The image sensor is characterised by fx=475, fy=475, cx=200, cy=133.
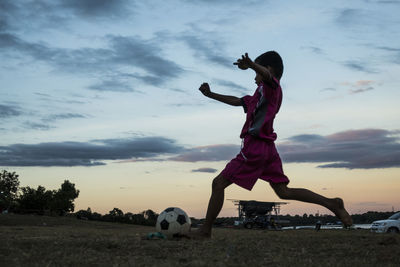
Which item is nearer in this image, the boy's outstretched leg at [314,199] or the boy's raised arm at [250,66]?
the boy's raised arm at [250,66]

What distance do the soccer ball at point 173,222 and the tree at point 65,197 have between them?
52.8 metres

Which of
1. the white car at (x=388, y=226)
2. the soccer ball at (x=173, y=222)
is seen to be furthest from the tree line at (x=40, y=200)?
the soccer ball at (x=173, y=222)

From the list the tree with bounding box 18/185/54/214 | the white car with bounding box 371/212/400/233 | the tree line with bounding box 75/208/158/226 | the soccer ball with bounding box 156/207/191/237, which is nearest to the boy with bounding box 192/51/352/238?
the soccer ball with bounding box 156/207/191/237

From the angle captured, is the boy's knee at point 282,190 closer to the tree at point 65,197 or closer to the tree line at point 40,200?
the tree line at point 40,200

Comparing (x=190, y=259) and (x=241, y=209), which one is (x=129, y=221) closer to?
(x=241, y=209)

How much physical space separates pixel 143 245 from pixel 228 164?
159 cm

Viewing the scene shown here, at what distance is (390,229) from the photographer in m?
18.0

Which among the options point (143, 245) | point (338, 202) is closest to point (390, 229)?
point (338, 202)

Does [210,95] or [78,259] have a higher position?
[210,95]

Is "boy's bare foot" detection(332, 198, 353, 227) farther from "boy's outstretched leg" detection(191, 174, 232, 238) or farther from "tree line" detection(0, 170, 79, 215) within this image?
"tree line" detection(0, 170, 79, 215)

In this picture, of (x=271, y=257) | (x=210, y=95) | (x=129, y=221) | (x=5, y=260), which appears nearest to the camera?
(x=5, y=260)

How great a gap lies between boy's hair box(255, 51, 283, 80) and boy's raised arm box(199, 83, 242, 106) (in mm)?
782

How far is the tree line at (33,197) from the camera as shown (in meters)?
47.1

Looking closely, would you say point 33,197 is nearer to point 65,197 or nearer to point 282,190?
point 65,197
